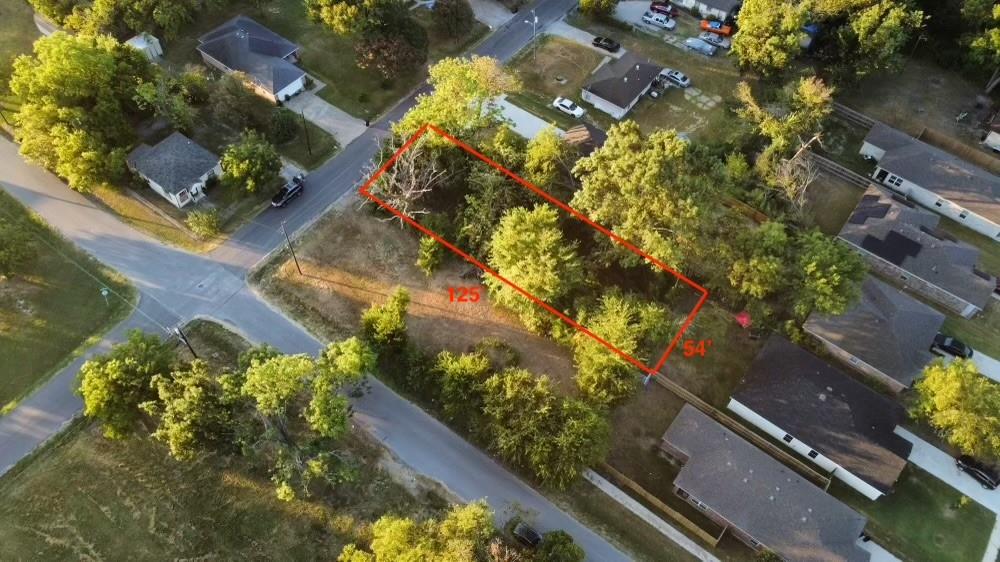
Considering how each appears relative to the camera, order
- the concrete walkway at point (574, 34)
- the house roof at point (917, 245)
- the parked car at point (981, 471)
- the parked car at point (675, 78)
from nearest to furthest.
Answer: the parked car at point (981, 471) < the house roof at point (917, 245) < the parked car at point (675, 78) < the concrete walkway at point (574, 34)

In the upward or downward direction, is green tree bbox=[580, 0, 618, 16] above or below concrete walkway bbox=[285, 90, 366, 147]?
above

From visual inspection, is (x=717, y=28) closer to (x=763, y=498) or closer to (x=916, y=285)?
(x=916, y=285)

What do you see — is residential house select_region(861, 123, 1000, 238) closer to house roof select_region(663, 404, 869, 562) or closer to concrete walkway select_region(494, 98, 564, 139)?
concrete walkway select_region(494, 98, 564, 139)

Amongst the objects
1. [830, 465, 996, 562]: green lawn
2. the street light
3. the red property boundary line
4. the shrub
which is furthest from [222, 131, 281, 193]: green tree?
[830, 465, 996, 562]: green lawn

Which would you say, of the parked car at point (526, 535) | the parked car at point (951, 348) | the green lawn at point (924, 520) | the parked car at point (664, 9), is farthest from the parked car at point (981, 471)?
the parked car at point (664, 9)

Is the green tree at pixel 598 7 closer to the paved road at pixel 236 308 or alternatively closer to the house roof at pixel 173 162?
the paved road at pixel 236 308

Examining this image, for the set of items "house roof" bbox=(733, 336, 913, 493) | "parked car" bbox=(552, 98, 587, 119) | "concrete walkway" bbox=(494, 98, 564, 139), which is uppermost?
"parked car" bbox=(552, 98, 587, 119)

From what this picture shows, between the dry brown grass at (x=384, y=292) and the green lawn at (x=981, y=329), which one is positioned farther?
the green lawn at (x=981, y=329)
